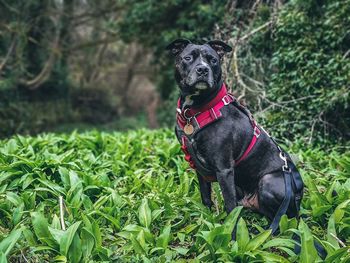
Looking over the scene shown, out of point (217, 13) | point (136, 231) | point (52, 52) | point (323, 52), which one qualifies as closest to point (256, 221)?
point (136, 231)

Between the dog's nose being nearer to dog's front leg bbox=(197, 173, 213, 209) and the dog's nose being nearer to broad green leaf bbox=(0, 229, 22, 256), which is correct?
dog's front leg bbox=(197, 173, 213, 209)

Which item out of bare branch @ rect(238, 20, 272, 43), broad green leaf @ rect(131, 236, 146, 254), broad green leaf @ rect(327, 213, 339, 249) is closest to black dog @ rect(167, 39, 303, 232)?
broad green leaf @ rect(327, 213, 339, 249)

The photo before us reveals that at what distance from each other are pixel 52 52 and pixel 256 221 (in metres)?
13.7

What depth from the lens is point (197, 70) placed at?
11.0 ft

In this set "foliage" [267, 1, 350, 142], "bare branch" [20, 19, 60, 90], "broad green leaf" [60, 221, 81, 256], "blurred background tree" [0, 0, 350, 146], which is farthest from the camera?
"bare branch" [20, 19, 60, 90]

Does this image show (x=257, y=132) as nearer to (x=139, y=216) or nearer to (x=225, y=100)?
(x=225, y=100)

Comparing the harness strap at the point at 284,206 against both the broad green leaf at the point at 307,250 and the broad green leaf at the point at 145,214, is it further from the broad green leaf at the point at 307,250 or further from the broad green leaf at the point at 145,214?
the broad green leaf at the point at 145,214

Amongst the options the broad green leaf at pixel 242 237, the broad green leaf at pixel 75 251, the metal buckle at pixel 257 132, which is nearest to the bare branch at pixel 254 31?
the metal buckle at pixel 257 132

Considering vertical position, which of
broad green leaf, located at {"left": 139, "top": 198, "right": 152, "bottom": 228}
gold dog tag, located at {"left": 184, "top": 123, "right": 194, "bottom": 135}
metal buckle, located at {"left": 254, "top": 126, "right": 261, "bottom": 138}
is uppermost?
gold dog tag, located at {"left": 184, "top": 123, "right": 194, "bottom": 135}

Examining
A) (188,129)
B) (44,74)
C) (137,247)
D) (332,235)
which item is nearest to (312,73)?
(188,129)

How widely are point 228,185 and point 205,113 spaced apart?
606 mm

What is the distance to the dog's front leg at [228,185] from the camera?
3408 mm

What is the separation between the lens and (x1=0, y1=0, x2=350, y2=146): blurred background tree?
24.6ft

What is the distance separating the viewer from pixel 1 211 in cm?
368
